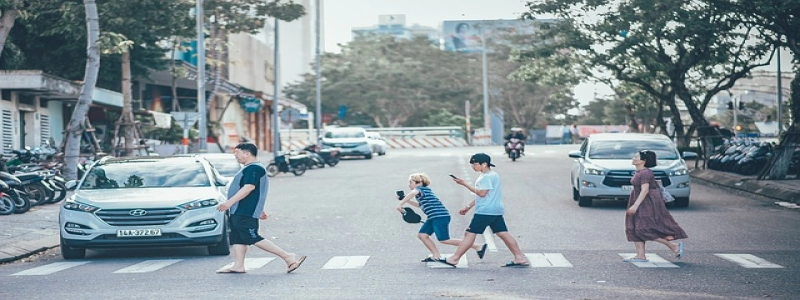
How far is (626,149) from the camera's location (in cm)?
2538

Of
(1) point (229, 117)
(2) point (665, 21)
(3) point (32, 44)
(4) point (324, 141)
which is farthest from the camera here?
(1) point (229, 117)

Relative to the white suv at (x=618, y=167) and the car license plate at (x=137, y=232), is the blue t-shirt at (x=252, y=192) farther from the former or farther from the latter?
the white suv at (x=618, y=167)

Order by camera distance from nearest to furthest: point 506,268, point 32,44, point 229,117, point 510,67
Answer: point 506,268
point 32,44
point 229,117
point 510,67

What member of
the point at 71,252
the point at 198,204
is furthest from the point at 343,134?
the point at 198,204

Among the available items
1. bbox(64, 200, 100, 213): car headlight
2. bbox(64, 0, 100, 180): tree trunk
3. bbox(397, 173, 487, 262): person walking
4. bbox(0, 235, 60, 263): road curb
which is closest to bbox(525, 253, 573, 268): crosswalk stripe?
bbox(397, 173, 487, 262): person walking

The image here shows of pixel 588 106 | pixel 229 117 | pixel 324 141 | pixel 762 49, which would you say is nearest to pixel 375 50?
pixel 588 106

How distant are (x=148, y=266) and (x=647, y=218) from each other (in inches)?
234

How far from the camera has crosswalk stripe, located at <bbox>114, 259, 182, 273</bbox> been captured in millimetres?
14250

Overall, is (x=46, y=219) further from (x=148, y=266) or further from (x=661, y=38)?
(x=661, y=38)

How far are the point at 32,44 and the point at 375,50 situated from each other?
60.8 m

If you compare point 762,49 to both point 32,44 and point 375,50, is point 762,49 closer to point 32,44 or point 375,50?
point 32,44

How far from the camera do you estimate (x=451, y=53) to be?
4028 inches

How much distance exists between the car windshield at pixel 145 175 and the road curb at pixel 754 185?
1380 cm

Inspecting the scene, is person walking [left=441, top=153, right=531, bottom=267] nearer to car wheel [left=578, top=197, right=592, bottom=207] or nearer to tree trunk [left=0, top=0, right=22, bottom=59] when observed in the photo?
car wheel [left=578, top=197, right=592, bottom=207]
